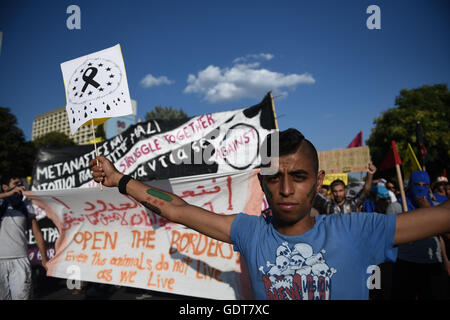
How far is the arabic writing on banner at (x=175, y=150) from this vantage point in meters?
5.00

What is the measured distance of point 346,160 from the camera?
32.3ft

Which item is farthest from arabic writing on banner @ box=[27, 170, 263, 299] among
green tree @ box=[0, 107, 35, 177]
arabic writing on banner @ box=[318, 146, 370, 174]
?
green tree @ box=[0, 107, 35, 177]

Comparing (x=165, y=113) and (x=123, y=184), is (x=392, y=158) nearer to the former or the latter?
(x=123, y=184)

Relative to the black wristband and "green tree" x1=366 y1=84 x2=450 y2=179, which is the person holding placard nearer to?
the black wristband

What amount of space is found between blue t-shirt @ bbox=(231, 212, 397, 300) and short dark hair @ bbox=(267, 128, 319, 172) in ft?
1.15

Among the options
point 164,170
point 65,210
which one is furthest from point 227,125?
point 65,210

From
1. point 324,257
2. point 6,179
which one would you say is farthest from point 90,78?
point 6,179

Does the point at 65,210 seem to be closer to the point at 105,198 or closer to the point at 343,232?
the point at 105,198

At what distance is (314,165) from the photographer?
4.56 feet

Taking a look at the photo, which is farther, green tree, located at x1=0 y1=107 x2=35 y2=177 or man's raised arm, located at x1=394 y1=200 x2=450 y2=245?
green tree, located at x1=0 y1=107 x2=35 y2=177

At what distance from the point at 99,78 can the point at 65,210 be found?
9.25ft

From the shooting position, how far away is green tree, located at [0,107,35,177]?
22844 mm

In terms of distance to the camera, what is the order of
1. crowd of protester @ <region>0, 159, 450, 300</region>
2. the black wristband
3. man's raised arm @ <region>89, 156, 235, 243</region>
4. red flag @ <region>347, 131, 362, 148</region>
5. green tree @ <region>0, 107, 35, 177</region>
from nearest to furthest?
man's raised arm @ <region>89, 156, 235, 243</region> → the black wristband → crowd of protester @ <region>0, 159, 450, 300</region> → red flag @ <region>347, 131, 362, 148</region> → green tree @ <region>0, 107, 35, 177</region>

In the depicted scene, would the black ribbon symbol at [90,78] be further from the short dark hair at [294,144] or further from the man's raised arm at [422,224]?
the man's raised arm at [422,224]
